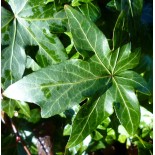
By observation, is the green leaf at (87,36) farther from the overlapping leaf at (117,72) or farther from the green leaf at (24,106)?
the green leaf at (24,106)

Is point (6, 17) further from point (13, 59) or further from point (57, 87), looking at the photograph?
point (57, 87)

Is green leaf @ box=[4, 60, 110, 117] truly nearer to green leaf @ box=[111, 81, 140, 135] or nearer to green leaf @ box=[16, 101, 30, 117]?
green leaf @ box=[111, 81, 140, 135]

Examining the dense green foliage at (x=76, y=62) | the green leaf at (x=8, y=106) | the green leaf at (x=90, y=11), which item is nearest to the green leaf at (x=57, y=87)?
the dense green foliage at (x=76, y=62)

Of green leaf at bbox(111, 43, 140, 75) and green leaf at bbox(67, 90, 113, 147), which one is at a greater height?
green leaf at bbox(111, 43, 140, 75)

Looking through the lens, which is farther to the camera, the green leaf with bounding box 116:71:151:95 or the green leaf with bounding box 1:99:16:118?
the green leaf with bounding box 1:99:16:118

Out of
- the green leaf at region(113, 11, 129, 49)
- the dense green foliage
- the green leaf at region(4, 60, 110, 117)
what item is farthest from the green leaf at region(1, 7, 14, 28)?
the green leaf at region(113, 11, 129, 49)

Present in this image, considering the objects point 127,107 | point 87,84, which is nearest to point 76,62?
point 87,84

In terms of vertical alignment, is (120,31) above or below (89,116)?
above
